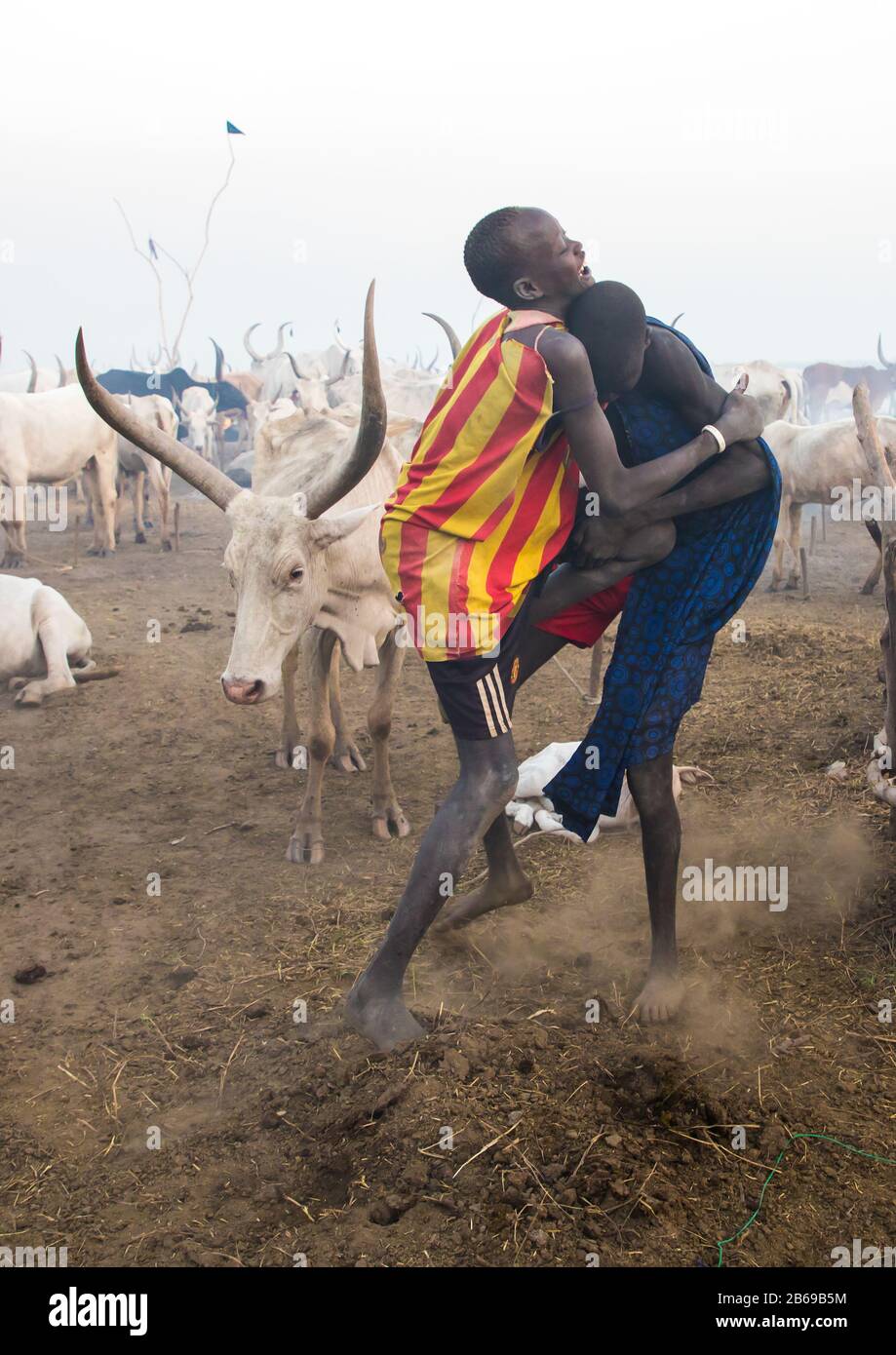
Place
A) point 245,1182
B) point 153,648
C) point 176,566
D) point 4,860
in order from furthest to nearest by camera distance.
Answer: point 176,566 < point 153,648 < point 4,860 < point 245,1182

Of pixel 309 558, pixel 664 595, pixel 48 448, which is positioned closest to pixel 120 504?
pixel 48 448

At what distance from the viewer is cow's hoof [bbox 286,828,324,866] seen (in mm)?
4281

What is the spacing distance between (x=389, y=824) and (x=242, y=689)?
1.16 m

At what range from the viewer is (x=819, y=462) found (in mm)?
9297

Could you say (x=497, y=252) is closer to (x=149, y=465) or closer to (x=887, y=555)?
(x=887, y=555)

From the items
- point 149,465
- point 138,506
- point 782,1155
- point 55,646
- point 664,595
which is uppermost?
point 149,465

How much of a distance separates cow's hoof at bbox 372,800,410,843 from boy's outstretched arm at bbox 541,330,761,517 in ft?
7.14

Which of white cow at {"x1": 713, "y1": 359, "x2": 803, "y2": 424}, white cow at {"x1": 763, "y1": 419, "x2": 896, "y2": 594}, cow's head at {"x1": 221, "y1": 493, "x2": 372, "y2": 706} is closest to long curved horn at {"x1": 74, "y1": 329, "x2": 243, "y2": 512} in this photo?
cow's head at {"x1": 221, "y1": 493, "x2": 372, "y2": 706}

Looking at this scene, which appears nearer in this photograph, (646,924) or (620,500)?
(620,500)

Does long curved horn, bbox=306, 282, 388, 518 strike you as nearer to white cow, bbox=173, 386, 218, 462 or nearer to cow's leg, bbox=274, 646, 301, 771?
cow's leg, bbox=274, 646, 301, 771

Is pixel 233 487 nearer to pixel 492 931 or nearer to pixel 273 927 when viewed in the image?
pixel 273 927

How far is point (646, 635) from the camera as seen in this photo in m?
2.96
